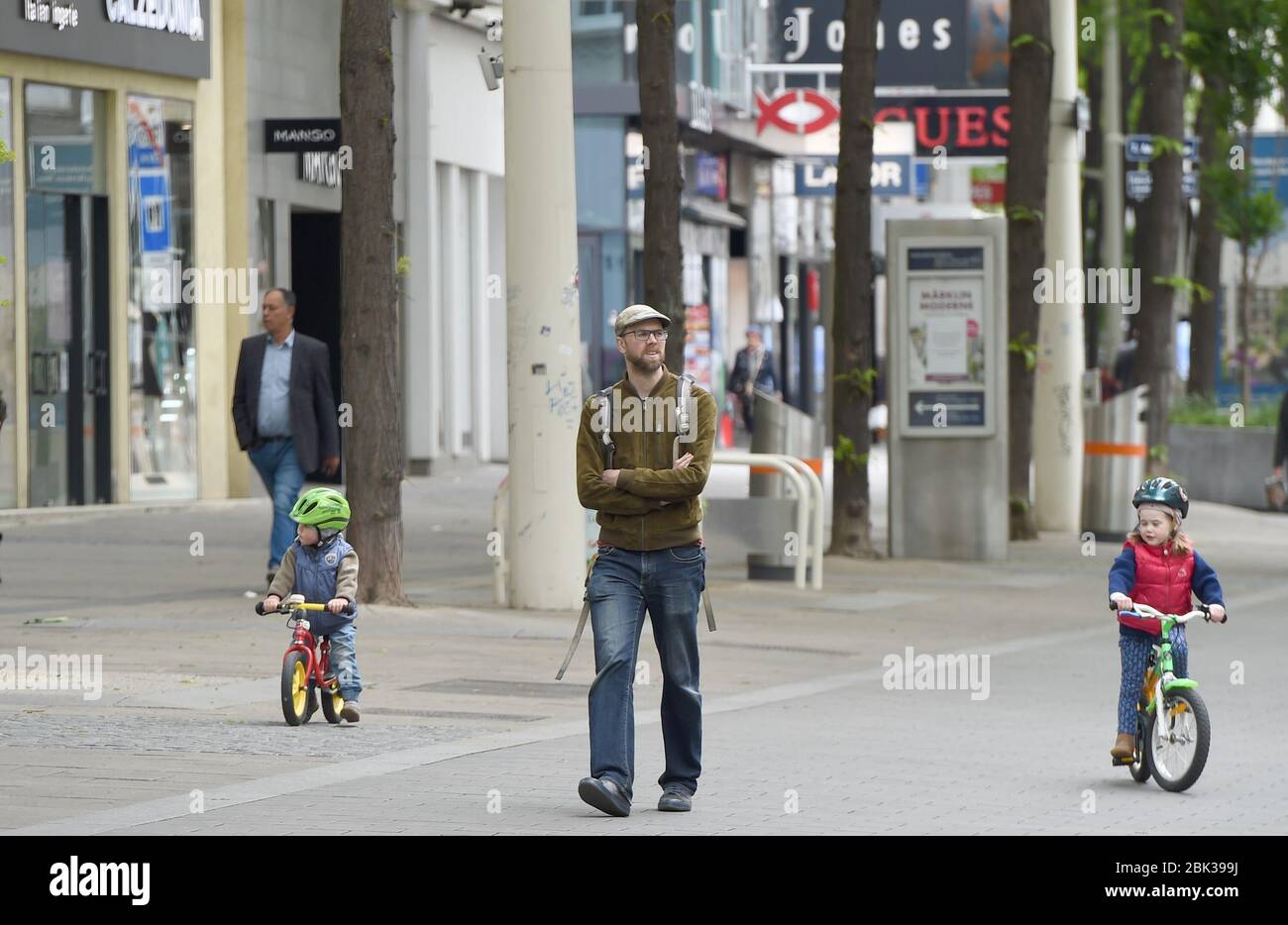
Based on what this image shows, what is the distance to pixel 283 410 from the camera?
1574 cm

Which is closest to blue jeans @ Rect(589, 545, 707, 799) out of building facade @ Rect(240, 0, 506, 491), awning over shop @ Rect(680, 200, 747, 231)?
building facade @ Rect(240, 0, 506, 491)

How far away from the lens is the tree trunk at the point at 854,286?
20.5 metres

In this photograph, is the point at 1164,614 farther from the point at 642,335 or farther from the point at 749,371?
the point at 749,371

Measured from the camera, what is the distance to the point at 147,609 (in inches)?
602

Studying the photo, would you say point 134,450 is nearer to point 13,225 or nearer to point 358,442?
point 13,225

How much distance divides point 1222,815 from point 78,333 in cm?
1556

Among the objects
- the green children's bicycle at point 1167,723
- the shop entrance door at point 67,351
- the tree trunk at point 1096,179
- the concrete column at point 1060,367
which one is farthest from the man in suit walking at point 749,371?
the green children's bicycle at point 1167,723

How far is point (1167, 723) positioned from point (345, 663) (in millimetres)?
3588

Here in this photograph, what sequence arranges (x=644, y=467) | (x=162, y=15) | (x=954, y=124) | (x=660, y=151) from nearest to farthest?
1. (x=644, y=467)
2. (x=660, y=151)
3. (x=162, y=15)
4. (x=954, y=124)

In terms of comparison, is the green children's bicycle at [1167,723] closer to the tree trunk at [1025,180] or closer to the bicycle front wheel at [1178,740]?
the bicycle front wheel at [1178,740]

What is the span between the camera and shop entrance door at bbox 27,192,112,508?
2183cm

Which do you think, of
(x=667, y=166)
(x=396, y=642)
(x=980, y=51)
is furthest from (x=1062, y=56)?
(x=396, y=642)

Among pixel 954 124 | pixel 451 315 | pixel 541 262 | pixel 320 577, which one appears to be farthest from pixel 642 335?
pixel 954 124

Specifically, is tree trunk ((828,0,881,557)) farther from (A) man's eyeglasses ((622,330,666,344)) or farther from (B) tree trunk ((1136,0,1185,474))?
(A) man's eyeglasses ((622,330,666,344))
